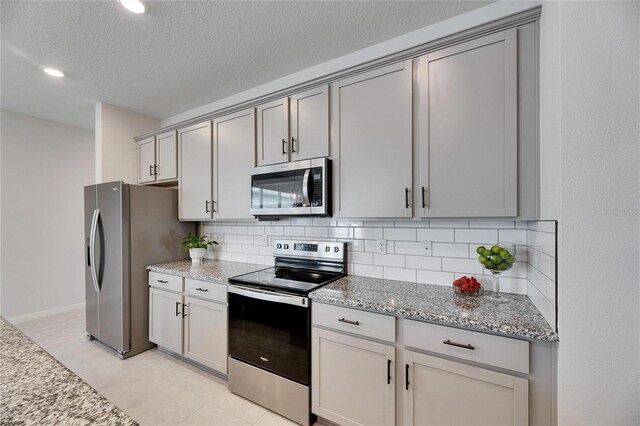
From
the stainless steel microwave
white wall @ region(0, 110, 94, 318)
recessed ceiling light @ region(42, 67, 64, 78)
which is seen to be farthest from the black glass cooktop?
white wall @ region(0, 110, 94, 318)

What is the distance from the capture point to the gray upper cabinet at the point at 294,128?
2084 millimetres

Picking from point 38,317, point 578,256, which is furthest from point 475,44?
point 38,317

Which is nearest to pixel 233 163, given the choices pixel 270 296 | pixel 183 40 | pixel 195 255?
pixel 183 40

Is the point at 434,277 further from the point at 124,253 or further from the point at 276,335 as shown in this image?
the point at 124,253

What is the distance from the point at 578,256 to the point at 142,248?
3303mm

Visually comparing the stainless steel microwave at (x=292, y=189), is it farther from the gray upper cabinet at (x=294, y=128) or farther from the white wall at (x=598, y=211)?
the white wall at (x=598, y=211)

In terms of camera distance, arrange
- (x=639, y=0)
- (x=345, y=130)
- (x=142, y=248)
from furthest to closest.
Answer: (x=142, y=248) < (x=345, y=130) < (x=639, y=0)

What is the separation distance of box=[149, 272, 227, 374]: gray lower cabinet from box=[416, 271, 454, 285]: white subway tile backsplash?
4.99 ft

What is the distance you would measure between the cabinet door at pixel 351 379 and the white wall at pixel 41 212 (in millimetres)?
4191

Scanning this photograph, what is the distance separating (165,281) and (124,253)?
1.57ft

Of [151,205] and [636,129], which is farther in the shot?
[151,205]

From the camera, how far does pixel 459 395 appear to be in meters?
1.36

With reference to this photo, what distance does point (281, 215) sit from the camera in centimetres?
226

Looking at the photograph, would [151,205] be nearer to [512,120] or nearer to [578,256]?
[512,120]
